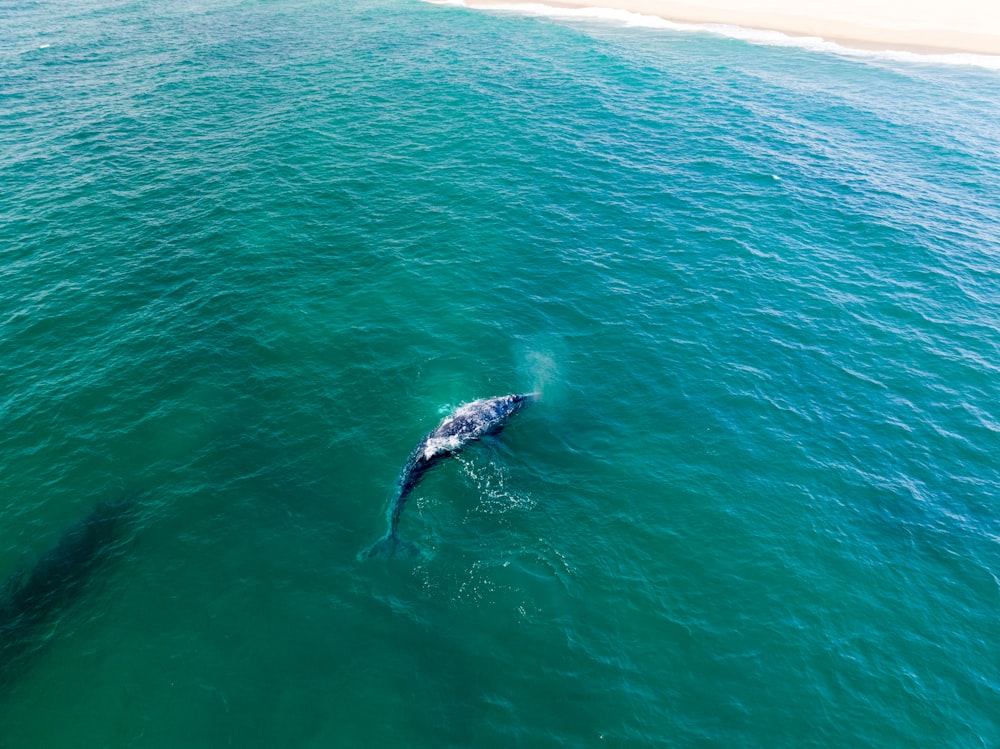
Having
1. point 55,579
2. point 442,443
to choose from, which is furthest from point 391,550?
point 55,579

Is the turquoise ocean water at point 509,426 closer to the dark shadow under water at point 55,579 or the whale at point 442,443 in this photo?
the dark shadow under water at point 55,579

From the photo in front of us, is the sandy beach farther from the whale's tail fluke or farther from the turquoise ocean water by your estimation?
the whale's tail fluke

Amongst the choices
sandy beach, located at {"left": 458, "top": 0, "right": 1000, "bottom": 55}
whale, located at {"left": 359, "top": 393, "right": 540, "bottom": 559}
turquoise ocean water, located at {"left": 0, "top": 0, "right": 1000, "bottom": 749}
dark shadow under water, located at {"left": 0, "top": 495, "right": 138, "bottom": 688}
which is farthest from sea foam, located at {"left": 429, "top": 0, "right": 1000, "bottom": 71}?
dark shadow under water, located at {"left": 0, "top": 495, "right": 138, "bottom": 688}

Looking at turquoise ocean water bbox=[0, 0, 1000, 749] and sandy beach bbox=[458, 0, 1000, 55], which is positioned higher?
sandy beach bbox=[458, 0, 1000, 55]

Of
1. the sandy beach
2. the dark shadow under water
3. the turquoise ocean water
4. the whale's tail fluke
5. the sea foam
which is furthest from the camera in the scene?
the sandy beach

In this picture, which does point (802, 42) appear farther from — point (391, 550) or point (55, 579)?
point (55, 579)

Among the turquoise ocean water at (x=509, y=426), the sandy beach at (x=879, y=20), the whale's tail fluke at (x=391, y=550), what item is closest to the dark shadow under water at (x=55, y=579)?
the turquoise ocean water at (x=509, y=426)

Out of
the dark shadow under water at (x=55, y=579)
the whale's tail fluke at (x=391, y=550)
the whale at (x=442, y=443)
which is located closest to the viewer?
the dark shadow under water at (x=55, y=579)
